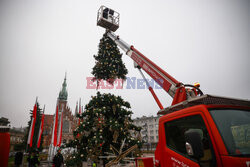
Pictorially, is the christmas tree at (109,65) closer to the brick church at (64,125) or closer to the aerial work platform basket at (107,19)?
the aerial work platform basket at (107,19)

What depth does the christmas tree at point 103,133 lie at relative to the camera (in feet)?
27.8

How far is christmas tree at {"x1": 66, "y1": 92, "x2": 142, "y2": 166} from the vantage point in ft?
27.8

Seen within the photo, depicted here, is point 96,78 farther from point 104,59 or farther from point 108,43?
point 108,43

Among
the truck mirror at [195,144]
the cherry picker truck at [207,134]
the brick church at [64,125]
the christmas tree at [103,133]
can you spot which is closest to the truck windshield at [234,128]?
the cherry picker truck at [207,134]

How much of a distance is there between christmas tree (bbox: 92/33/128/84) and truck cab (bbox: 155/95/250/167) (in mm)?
8718

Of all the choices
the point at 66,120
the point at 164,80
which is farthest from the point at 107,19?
the point at 66,120

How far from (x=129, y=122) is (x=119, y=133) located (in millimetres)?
1264

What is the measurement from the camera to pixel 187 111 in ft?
8.84

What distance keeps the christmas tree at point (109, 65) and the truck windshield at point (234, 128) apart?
9347 millimetres

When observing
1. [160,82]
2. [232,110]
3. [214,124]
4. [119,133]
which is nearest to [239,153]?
[214,124]

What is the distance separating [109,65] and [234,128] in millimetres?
10032

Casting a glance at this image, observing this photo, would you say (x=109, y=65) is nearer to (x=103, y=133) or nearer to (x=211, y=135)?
(x=103, y=133)

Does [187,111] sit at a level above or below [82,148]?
above

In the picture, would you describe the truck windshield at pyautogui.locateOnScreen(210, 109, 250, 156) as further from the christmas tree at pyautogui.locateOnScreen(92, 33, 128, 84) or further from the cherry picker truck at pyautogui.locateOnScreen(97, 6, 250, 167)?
the christmas tree at pyautogui.locateOnScreen(92, 33, 128, 84)
